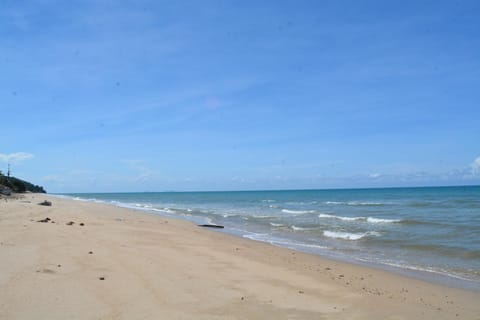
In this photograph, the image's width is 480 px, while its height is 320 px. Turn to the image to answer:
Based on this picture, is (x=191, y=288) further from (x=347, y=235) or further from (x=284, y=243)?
(x=347, y=235)

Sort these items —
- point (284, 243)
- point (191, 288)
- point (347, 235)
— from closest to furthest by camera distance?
1. point (191, 288)
2. point (284, 243)
3. point (347, 235)

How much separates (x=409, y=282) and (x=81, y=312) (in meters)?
7.32

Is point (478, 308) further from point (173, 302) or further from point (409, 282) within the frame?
point (173, 302)

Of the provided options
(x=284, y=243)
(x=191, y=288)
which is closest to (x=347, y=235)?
(x=284, y=243)

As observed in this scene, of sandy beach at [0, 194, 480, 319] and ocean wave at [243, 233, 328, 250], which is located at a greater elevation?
sandy beach at [0, 194, 480, 319]

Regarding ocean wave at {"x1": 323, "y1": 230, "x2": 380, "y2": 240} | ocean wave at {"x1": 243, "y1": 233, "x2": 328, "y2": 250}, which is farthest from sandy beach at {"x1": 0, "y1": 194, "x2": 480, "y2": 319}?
ocean wave at {"x1": 323, "y1": 230, "x2": 380, "y2": 240}

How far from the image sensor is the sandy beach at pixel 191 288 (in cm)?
572

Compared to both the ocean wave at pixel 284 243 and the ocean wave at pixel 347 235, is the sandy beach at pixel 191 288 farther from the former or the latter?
the ocean wave at pixel 347 235

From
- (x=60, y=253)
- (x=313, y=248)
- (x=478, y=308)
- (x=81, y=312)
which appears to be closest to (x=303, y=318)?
(x=81, y=312)

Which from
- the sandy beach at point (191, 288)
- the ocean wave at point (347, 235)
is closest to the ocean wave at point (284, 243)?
the ocean wave at point (347, 235)

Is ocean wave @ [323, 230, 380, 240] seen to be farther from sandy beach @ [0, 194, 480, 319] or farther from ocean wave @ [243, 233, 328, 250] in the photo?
sandy beach @ [0, 194, 480, 319]

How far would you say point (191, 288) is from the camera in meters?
7.02

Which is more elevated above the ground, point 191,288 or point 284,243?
point 191,288

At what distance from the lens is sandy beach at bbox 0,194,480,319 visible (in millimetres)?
5719
